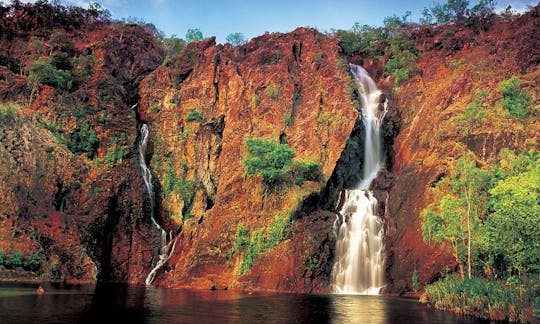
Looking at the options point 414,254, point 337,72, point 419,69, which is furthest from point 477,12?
point 414,254

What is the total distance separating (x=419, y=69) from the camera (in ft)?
181

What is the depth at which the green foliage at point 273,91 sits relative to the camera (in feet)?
174

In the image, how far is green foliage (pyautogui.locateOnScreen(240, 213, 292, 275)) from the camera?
39531 mm

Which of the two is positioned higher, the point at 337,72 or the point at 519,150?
the point at 337,72

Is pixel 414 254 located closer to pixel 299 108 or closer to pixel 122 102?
pixel 299 108

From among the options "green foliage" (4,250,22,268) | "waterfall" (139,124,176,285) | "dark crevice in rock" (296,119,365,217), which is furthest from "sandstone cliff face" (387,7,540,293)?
"green foliage" (4,250,22,268)

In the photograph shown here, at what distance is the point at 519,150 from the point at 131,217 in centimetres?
3374

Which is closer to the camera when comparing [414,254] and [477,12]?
[414,254]

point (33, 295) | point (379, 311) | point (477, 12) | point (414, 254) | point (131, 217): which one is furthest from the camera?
point (477, 12)

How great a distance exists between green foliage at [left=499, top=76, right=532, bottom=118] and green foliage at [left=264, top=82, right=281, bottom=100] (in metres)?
22.7

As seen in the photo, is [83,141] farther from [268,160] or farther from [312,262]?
[312,262]

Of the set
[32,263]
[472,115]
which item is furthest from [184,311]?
[472,115]

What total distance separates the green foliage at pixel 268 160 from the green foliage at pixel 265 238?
3906mm

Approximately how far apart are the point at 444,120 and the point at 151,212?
1147 inches
